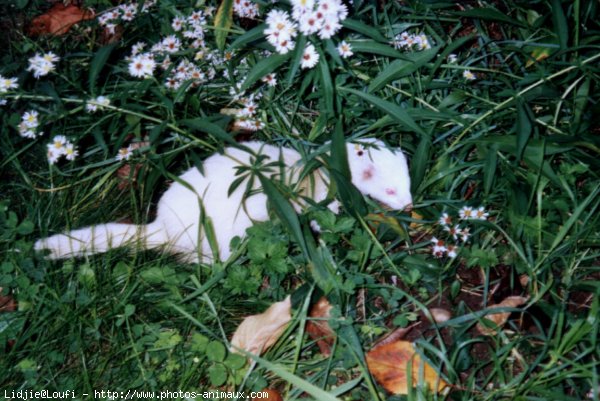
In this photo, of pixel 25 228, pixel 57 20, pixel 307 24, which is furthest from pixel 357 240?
pixel 57 20

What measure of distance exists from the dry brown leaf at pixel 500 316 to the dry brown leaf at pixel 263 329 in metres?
0.67

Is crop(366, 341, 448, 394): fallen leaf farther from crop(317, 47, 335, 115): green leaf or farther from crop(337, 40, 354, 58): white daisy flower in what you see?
crop(337, 40, 354, 58): white daisy flower

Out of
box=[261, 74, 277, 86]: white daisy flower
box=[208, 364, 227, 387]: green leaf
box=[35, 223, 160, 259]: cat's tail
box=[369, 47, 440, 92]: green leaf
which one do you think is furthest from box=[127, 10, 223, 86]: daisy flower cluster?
box=[208, 364, 227, 387]: green leaf

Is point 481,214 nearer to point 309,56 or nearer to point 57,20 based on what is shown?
point 309,56

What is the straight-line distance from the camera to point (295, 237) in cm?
190

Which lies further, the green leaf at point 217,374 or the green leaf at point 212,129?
the green leaf at point 212,129

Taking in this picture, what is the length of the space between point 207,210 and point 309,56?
709mm

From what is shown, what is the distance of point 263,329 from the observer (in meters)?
1.90

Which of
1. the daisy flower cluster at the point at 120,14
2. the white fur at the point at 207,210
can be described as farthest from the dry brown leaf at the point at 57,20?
the white fur at the point at 207,210

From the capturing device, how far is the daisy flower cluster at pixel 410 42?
246 cm

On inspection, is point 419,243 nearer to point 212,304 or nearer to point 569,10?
point 212,304

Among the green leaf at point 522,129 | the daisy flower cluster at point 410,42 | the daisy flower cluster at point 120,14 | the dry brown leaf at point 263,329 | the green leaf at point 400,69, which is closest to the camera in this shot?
the dry brown leaf at point 263,329

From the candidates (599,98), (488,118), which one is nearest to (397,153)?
(488,118)

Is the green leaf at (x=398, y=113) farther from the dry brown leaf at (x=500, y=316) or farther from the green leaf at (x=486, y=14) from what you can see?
the dry brown leaf at (x=500, y=316)
